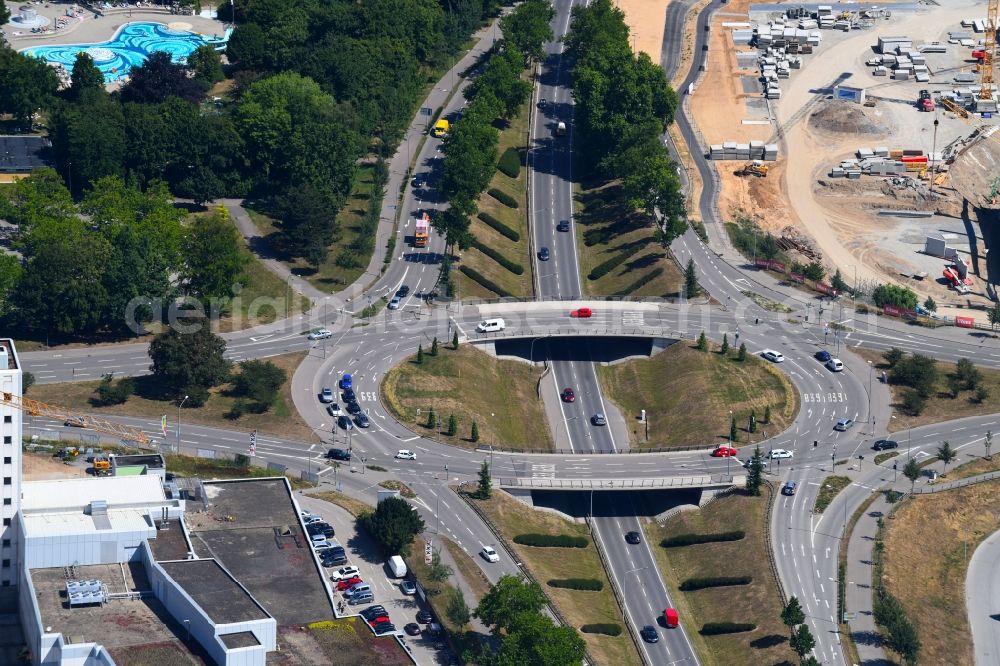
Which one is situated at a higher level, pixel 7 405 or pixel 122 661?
pixel 7 405

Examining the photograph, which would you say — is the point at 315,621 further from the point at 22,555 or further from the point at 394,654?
the point at 22,555

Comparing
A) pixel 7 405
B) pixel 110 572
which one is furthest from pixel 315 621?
pixel 7 405

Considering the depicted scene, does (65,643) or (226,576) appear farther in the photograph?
(226,576)

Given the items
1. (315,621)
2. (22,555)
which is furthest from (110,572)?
(315,621)

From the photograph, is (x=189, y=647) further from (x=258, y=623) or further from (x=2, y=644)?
(x=2, y=644)

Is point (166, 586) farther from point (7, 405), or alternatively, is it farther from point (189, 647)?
point (7, 405)

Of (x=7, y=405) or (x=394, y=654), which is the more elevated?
(x=7, y=405)

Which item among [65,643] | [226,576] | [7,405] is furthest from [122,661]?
[7,405]

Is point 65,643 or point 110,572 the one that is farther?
point 110,572
